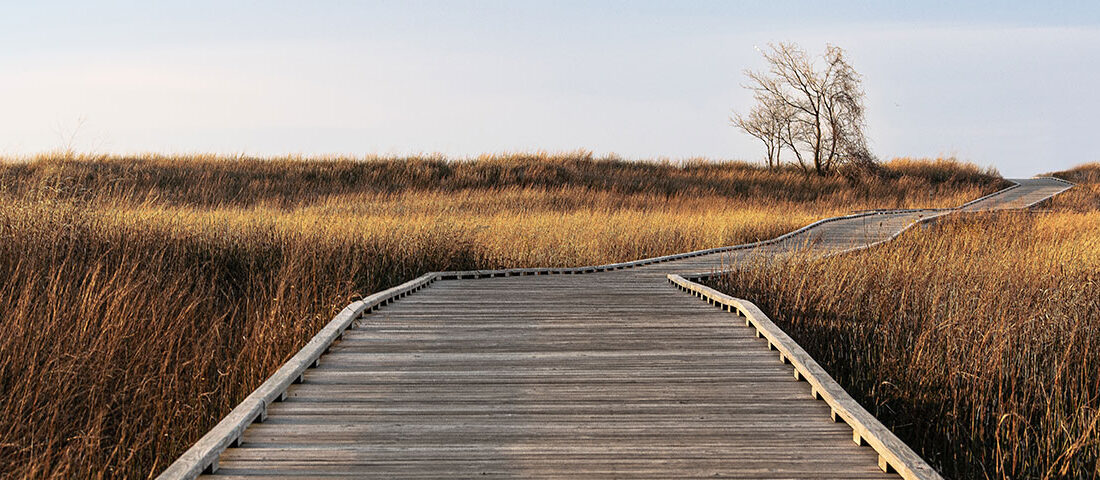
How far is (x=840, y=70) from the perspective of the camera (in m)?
26.6

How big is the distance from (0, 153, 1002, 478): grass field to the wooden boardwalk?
0.63 metres

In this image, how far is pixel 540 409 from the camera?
362 centimetres

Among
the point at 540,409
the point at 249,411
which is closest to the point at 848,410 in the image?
the point at 540,409

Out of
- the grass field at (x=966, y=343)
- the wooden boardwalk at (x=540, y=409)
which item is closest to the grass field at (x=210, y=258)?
the wooden boardwalk at (x=540, y=409)

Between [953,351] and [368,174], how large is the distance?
20.2 metres

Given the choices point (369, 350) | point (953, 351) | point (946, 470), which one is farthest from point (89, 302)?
point (953, 351)

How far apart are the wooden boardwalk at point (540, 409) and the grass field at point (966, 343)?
718mm

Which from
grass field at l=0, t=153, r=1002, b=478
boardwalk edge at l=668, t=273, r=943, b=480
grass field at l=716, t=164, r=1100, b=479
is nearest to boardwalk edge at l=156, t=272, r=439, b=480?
grass field at l=0, t=153, r=1002, b=478

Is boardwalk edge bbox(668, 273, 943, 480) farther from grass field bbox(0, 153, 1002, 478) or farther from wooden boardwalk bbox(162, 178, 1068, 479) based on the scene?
grass field bbox(0, 153, 1002, 478)

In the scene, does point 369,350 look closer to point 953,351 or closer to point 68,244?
point 953,351

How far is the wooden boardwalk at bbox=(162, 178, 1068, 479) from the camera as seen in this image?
9.71ft

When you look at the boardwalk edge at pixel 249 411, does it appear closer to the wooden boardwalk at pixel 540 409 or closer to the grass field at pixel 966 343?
the wooden boardwalk at pixel 540 409

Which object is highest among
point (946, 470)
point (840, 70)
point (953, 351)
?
point (840, 70)

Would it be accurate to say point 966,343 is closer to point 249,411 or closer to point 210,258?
point 249,411
